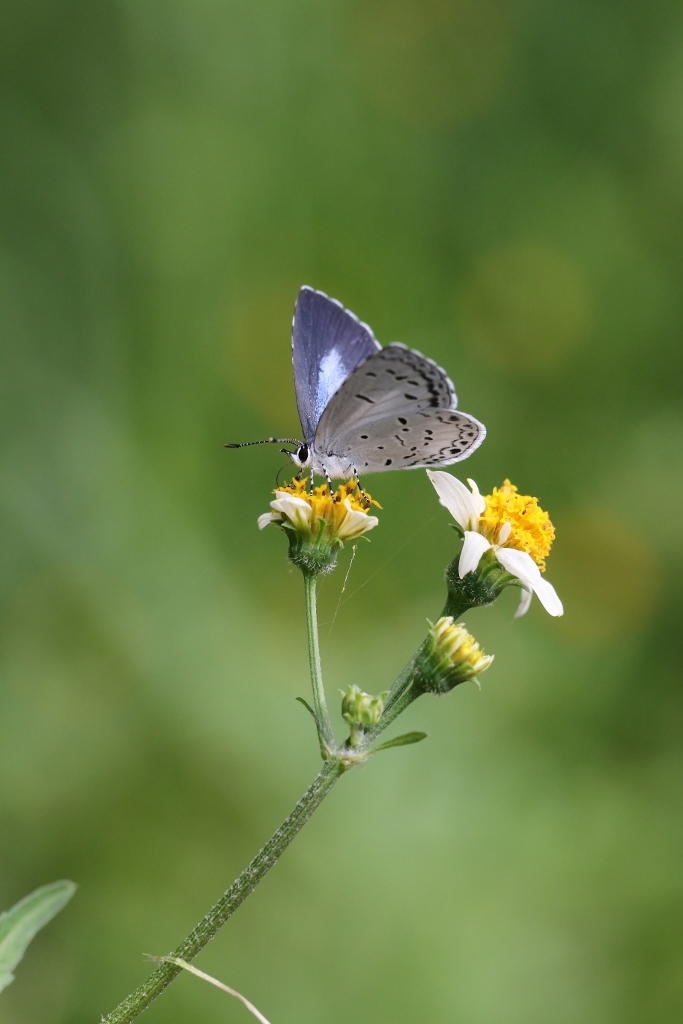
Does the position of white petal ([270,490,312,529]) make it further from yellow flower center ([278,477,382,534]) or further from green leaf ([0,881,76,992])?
green leaf ([0,881,76,992])

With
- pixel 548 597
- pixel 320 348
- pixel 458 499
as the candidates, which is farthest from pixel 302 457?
pixel 548 597

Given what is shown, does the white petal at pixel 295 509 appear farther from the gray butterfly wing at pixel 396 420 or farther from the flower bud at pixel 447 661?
the flower bud at pixel 447 661

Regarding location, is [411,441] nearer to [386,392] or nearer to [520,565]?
[386,392]

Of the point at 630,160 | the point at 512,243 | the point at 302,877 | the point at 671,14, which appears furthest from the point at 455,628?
the point at 671,14

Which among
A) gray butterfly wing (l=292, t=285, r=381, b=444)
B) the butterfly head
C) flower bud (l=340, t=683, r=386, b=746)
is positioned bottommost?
flower bud (l=340, t=683, r=386, b=746)

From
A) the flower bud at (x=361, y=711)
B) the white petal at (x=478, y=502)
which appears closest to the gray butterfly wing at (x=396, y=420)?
the white petal at (x=478, y=502)

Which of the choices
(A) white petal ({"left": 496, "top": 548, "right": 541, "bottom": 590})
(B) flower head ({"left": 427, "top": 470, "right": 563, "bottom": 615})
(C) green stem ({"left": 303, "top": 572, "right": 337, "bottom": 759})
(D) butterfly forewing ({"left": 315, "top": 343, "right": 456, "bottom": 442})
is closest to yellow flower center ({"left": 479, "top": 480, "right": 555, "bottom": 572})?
(B) flower head ({"left": 427, "top": 470, "right": 563, "bottom": 615})
